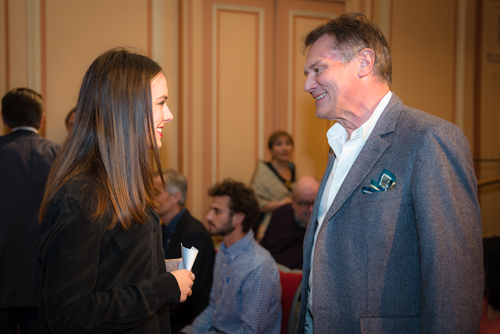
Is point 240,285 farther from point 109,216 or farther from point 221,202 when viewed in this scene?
point 109,216

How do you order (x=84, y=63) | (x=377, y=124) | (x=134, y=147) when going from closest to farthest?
(x=134, y=147) < (x=377, y=124) < (x=84, y=63)

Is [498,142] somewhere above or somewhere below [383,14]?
below

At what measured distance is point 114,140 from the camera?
1.18 metres

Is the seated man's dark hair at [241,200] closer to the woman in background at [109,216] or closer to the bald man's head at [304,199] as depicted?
the bald man's head at [304,199]

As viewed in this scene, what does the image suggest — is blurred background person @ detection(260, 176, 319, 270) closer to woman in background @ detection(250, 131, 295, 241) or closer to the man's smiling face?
woman in background @ detection(250, 131, 295, 241)

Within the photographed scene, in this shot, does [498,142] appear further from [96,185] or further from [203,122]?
[96,185]

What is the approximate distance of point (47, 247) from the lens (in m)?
1.04

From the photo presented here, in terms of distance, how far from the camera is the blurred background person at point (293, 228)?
3.20 m

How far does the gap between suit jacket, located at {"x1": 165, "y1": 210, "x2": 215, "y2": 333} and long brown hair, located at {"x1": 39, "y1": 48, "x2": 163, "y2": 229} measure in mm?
1302

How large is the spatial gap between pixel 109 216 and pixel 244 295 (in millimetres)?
1175

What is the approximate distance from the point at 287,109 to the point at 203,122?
932 millimetres

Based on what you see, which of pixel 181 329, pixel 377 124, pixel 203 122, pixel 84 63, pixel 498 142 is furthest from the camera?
pixel 498 142

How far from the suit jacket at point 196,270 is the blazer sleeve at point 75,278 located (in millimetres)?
1323

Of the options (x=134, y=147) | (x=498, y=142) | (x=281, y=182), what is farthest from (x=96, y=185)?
(x=498, y=142)
